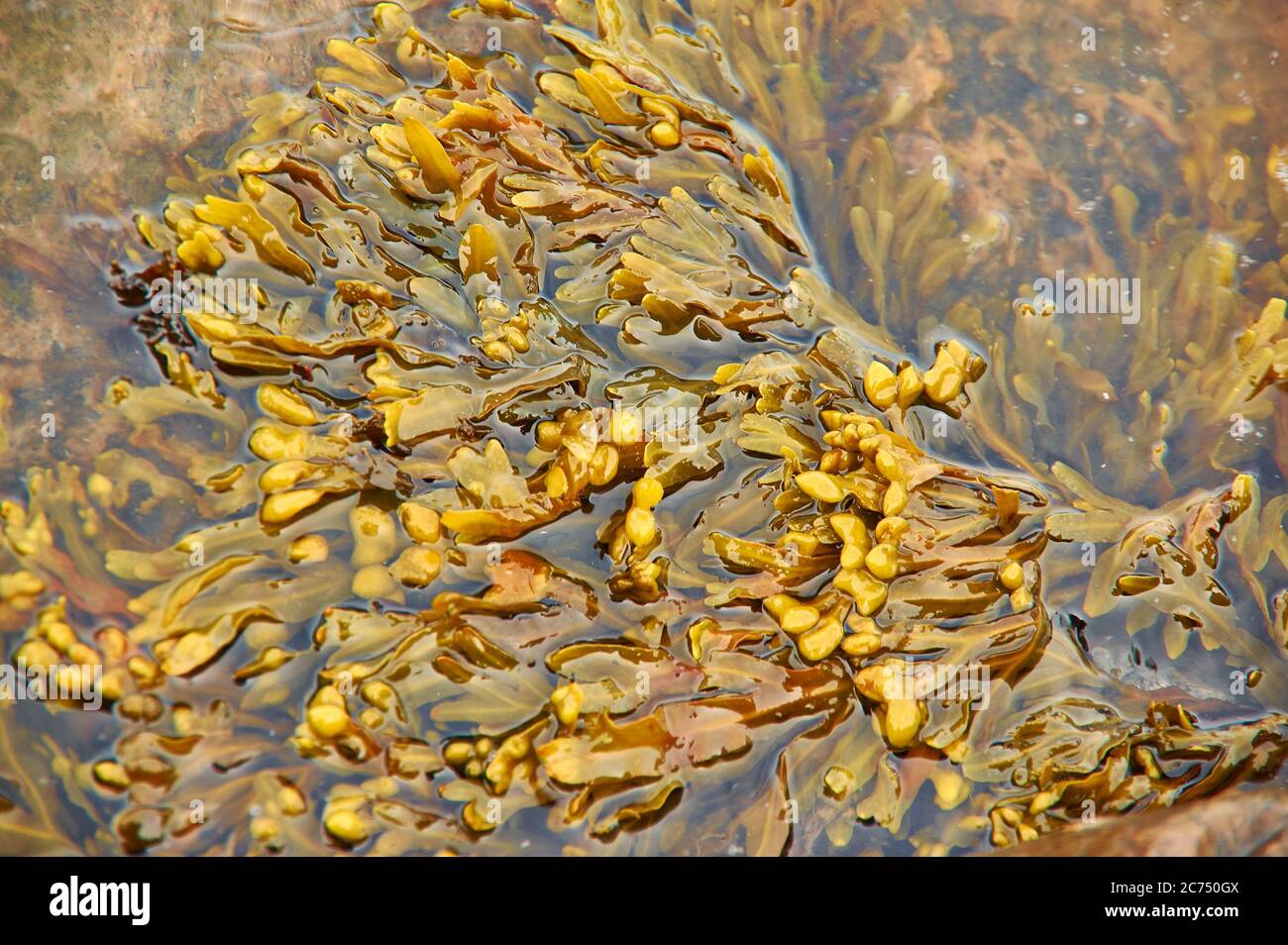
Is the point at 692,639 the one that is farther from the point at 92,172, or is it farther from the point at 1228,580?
the point at 92,172

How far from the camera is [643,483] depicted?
1.37 meters

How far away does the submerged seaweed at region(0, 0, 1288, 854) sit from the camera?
1.31m

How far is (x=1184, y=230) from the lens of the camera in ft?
5.47

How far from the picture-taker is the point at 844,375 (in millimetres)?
1545

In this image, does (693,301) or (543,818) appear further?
(693,301)

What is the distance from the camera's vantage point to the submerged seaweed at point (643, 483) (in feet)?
4.29

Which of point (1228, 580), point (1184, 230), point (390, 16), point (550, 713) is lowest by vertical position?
point (550, 713)

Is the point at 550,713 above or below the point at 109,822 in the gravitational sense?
above
